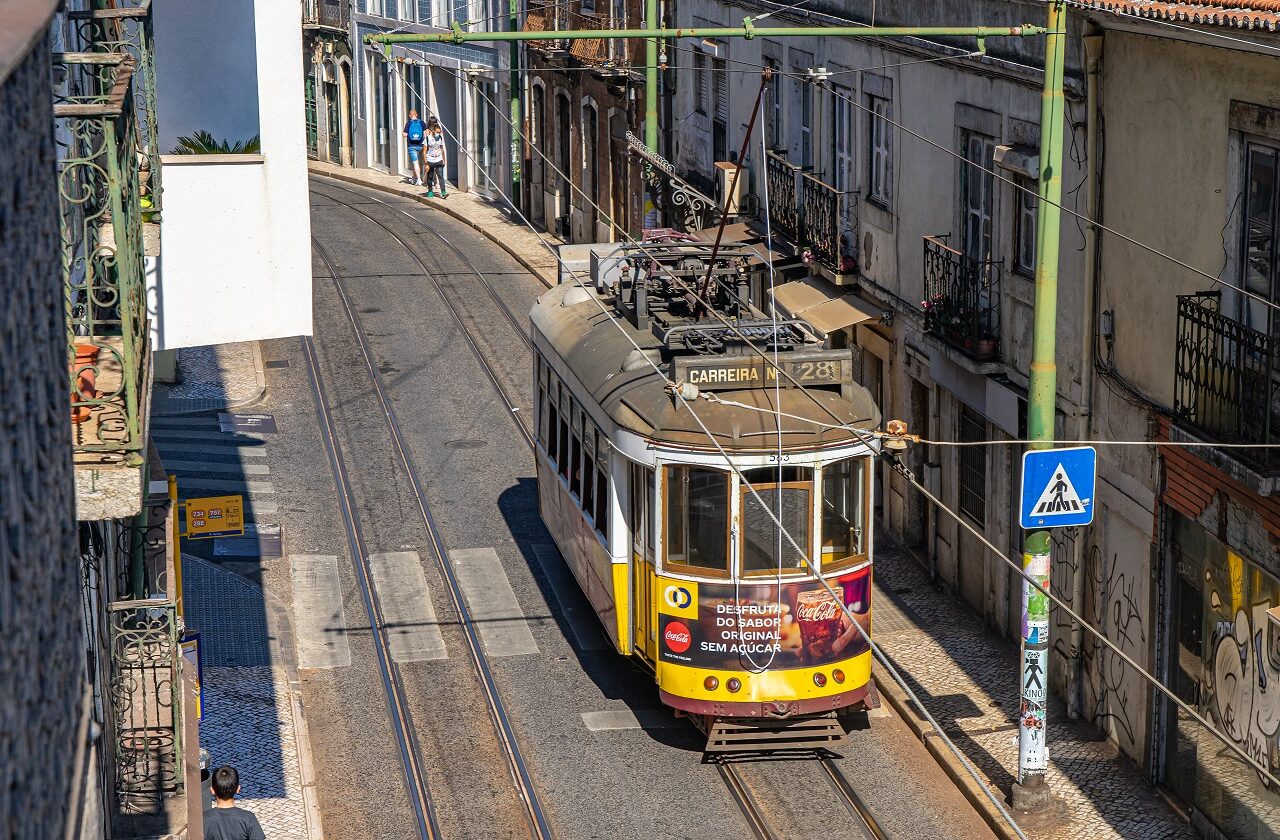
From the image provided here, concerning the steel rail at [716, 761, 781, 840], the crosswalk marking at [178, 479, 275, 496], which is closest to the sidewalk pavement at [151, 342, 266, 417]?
the crosswalk marking at [178, 479, 275, 496]

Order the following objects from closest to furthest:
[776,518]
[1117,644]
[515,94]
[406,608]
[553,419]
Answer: [776,518], [1117,644], [553,419], [406,608], [515,94]

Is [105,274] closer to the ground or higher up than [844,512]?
higher up

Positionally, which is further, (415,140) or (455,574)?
(415,140)

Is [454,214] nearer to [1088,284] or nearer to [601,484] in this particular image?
[601,484]

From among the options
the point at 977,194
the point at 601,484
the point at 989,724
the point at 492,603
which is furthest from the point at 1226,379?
the point at 492,603

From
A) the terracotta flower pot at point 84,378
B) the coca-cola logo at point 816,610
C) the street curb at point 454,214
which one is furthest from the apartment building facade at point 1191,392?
the street curb at point 454,214

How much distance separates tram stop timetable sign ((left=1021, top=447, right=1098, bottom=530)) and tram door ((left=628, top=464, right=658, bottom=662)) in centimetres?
289

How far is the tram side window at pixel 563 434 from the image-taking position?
17641 millimetres

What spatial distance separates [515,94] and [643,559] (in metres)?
25.3

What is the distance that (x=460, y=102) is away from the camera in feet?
142

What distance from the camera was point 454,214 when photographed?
39.8 meters

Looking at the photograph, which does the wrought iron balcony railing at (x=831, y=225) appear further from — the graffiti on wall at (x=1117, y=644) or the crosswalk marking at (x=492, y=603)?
the graffiti on wall at (x=1117, y=644)

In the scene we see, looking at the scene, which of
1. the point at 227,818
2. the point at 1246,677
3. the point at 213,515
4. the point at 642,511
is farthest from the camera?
the point at 213,515

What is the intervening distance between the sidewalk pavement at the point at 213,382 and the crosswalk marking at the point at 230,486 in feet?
10.1
